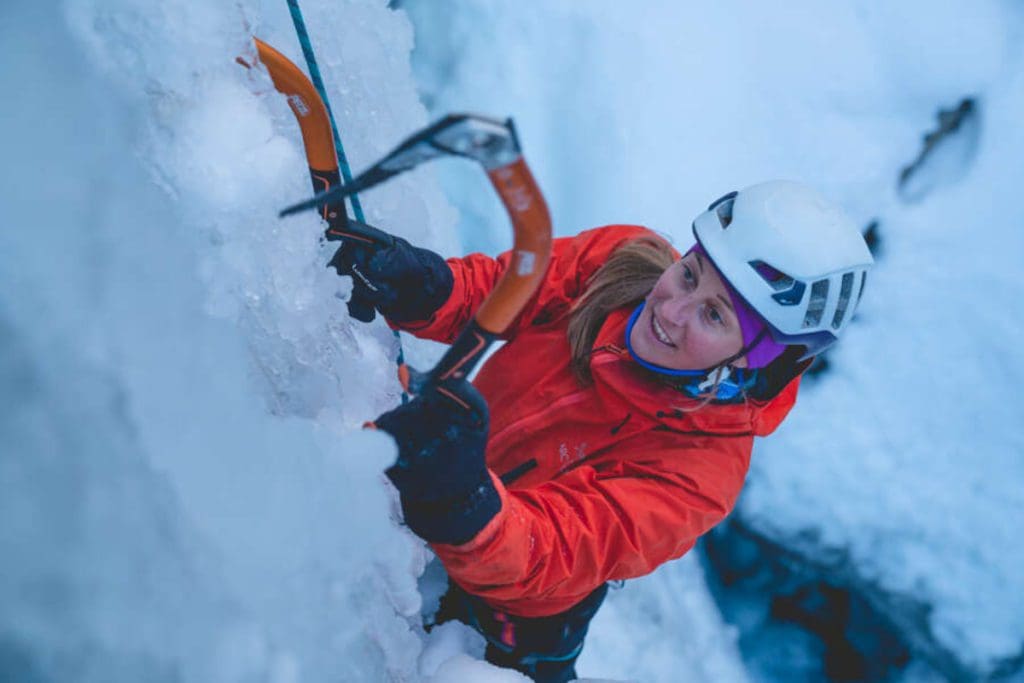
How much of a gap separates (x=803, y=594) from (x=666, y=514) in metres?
2.07

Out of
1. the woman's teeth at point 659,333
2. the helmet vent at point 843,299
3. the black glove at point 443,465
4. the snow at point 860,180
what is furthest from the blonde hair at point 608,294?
the snow at point 860,180

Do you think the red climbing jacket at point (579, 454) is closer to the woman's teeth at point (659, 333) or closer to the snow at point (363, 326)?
the woman's teeth at point (659, 333)

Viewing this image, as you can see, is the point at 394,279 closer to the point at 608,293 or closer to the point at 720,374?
the point at 608,293

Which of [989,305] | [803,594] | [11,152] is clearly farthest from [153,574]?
[989,305]

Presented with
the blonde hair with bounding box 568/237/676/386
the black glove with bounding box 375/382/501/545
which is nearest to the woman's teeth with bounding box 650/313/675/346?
the blonde hair with bounding box 568/237/676/386

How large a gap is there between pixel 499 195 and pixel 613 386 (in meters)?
0.71

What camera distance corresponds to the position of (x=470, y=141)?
716mm

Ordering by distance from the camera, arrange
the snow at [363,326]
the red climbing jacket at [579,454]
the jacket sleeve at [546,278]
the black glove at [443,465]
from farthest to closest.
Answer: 1. the jacket sleeve at [546,278]
2. the red climbing jacket at [579,454]
3. the black glove at [443,465]
4. the snow at [363,326]

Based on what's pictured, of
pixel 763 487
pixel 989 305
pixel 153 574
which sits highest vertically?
pixel 153 574

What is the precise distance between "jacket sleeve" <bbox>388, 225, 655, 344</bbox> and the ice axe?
2.03 ft

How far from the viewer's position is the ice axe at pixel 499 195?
72 cm

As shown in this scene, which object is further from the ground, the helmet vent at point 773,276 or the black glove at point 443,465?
the helmet vent at point 773,276

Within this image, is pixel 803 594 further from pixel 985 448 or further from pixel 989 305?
pixel 989 305

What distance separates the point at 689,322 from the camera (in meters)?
1.31
